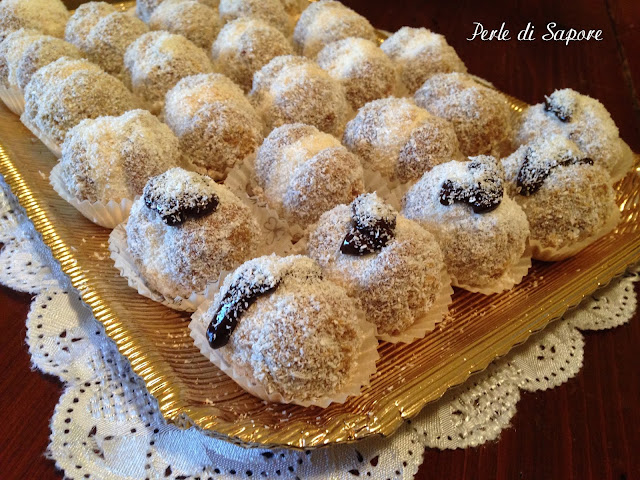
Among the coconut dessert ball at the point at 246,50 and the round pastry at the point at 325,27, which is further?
the round pastry at the point at 325,27

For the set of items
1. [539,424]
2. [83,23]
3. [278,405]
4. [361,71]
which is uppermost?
[83,23]

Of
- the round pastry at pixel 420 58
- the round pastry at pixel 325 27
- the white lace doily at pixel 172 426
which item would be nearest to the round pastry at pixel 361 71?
the round pastry at pixel 420 58

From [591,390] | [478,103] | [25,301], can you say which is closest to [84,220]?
[25,301]

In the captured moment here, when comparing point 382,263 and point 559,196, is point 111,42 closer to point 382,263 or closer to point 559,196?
point 382,263

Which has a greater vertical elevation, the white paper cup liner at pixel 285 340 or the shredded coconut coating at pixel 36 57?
the shredded coconut coating at pixel 36 57

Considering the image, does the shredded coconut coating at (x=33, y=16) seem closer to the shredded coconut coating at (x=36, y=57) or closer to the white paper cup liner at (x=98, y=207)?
the shredded coconut coating at (x=36, y=57)

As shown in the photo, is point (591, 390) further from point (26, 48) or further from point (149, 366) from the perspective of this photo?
point (26, 48)

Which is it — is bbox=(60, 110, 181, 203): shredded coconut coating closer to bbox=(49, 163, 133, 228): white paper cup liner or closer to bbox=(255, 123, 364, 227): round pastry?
bbox=(49, 163, 133, 228): white paper cup liner

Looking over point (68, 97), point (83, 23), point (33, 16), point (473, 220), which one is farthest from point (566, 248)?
point (33, 16)
